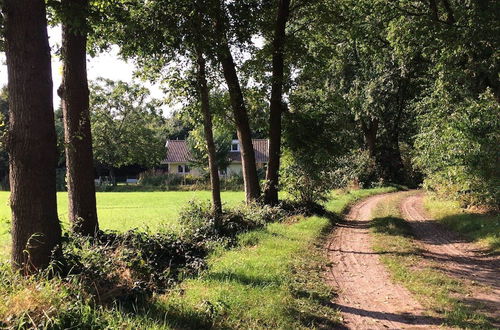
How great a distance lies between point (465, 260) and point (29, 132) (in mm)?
9371

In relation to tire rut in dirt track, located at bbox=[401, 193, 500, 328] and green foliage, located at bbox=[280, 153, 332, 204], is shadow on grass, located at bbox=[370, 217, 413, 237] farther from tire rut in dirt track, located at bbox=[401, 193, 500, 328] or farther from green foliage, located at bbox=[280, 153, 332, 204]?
green foliage, located at bbox=[280, 153, 332, 204]

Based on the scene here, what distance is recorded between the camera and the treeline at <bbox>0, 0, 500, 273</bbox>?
557 centimetres

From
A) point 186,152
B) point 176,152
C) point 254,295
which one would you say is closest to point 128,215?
point 254,295

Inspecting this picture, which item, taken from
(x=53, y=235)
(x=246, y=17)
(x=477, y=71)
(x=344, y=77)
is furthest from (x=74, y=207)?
(x=344, y=77)

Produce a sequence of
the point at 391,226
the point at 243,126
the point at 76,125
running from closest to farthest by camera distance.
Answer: the point at 76,125, the point at 391,226, the point at 243,126

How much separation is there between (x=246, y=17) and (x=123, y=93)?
44709 millimetres

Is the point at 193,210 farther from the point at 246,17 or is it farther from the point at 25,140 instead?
the point at 25,140

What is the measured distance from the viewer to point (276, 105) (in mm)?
17719

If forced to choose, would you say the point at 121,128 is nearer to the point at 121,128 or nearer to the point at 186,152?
the point at 121,128

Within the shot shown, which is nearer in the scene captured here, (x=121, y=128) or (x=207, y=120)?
(x=207, y=120)

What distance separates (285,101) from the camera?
Answer: 19062 mm

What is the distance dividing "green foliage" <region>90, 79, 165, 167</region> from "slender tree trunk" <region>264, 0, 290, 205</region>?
39.5m

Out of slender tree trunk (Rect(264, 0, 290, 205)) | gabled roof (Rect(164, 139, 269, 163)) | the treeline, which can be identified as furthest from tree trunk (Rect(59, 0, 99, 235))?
gabled roof (Rect(164, 139, 269, 163))

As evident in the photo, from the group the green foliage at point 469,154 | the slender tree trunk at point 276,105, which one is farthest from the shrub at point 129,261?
the green foliage at point 469,154
